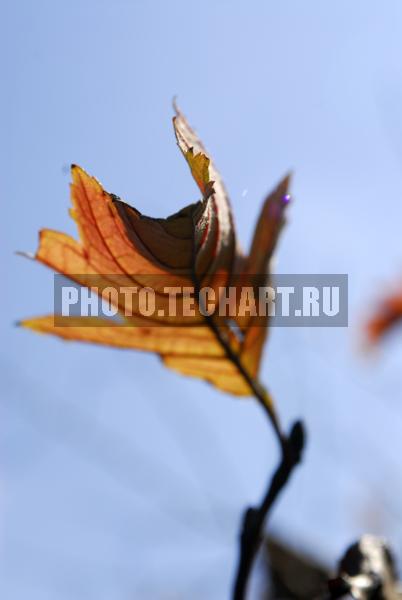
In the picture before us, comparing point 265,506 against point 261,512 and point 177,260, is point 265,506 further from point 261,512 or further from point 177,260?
point 177,260

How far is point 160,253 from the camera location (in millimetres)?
732

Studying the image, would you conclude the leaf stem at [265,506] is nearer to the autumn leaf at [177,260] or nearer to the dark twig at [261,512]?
the dark twig at [261,512]

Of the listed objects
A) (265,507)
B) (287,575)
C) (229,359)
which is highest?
(229,359)

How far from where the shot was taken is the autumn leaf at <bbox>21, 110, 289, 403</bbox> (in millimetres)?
688

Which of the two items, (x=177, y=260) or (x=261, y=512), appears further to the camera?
(x=177, y=260)

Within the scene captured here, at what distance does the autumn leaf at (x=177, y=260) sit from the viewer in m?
0.69

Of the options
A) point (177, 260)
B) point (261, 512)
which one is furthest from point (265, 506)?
point (177, 260)

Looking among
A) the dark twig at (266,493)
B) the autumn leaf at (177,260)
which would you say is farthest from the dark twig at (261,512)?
the autumn leaf at (177,260)

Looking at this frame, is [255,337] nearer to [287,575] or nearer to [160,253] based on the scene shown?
[160,253]

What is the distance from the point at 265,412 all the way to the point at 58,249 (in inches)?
11.8

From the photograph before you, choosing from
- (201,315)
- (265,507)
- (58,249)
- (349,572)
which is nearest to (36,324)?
(58,249)

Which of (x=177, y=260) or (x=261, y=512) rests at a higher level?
(x=177, y=260)

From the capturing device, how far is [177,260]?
2.47ft

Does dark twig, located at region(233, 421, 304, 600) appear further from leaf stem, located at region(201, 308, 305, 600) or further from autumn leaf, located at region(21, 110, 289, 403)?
autumn leaf, located at region(21, 110, 289, 403)
